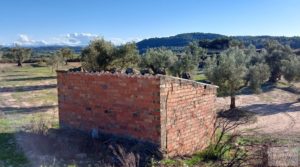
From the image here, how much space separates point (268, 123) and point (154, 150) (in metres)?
10.7

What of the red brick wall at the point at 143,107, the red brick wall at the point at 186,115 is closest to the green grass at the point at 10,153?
the red brick wall at the point at 143,107

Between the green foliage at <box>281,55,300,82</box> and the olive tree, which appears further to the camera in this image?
the green foliage at <box>281,55,300,82</box>

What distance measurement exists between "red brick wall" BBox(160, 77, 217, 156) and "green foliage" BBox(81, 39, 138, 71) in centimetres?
1994

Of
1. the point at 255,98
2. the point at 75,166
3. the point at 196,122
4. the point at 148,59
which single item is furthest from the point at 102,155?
the point at 148,59

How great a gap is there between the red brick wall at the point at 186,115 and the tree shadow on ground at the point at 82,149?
59cm

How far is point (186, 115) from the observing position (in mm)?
8180

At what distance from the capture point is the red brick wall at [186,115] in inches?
297

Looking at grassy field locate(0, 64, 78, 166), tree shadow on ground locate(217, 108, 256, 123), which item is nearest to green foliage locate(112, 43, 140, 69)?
grassy field locate(0, 64, 78, 166)

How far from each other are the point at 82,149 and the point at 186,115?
8.57 ft

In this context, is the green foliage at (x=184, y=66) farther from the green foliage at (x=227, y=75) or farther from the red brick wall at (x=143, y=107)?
the red brick wall at (x=143, y=107)

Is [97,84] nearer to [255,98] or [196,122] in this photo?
[196,122]

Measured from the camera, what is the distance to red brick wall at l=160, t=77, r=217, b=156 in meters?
7.55

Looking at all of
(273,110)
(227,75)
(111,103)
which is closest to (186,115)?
(111,103)

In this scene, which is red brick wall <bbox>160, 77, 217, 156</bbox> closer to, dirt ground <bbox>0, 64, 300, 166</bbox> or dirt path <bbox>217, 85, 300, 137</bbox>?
dirt ground <bbox>0, 64, 300, 166</bbox>
